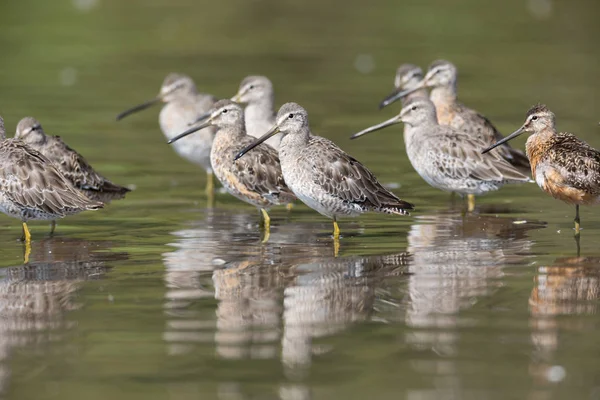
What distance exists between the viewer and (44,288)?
31.3ft

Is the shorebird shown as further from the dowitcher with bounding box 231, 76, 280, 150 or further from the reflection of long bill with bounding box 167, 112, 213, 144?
the reflection of long bill with bounding box 167, 112, 213, 144

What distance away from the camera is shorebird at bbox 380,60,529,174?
1402 centimetres

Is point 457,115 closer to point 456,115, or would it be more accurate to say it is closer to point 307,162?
point 456,115

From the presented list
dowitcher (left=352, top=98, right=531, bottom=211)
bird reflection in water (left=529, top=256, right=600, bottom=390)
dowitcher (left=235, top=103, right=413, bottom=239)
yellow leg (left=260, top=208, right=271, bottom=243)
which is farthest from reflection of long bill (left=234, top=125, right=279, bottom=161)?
bird reflection in water (left=529, top=256, right=600, bottom=390)

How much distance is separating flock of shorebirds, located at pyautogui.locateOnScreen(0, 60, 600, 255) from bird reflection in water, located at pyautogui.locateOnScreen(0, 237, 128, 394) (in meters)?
0.42

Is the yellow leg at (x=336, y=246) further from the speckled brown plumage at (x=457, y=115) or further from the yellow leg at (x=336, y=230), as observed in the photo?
the speckled brown plumage at (x=457, y=115)

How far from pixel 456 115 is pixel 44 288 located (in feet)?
21.4

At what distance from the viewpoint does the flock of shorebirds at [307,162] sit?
11141mm

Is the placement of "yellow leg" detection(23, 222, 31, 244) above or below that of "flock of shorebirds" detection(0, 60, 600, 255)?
below

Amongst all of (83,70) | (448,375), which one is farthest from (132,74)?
(448,375)

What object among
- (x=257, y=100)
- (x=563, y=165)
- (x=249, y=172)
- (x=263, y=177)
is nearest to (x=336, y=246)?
(x=263, y=177)

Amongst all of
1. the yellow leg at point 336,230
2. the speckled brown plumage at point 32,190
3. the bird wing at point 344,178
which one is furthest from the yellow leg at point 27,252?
the yellow leg at point 336,230

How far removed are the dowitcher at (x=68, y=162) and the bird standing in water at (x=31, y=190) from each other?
2.65 feet

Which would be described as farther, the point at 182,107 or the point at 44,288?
the point at 182,107
